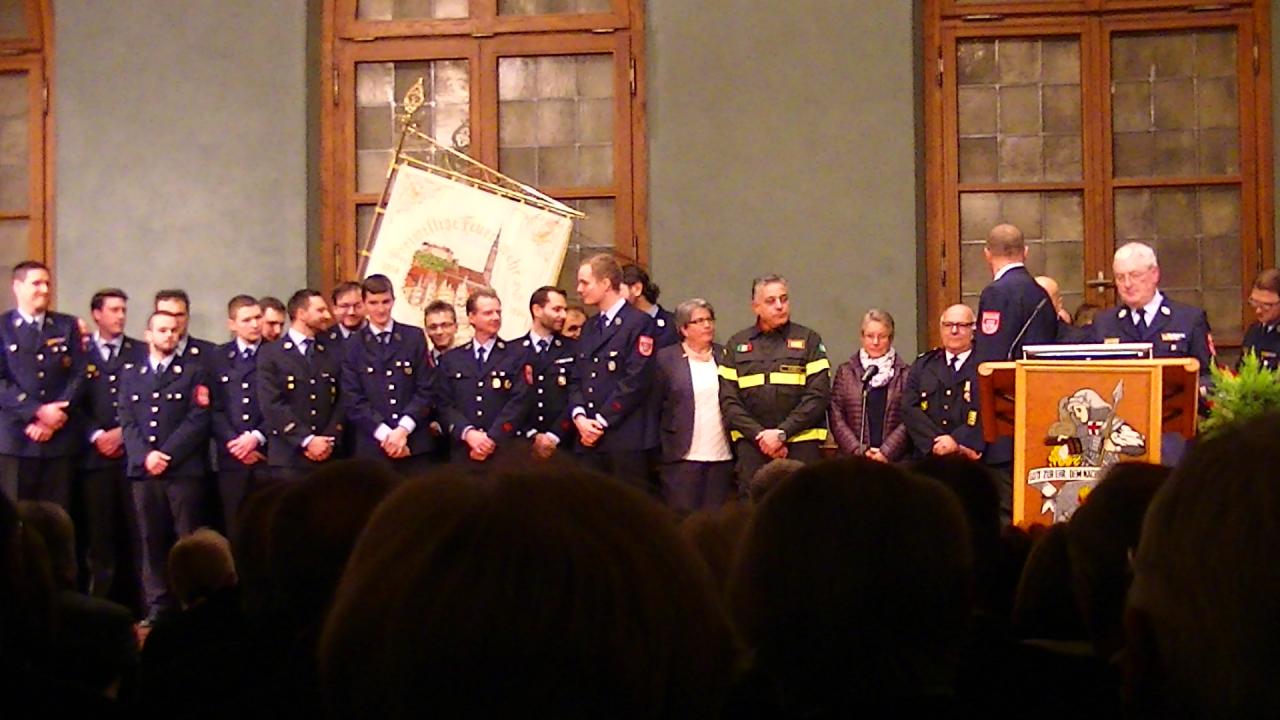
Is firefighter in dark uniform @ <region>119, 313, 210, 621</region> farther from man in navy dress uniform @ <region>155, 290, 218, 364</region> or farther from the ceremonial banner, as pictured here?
the ceremonial banner

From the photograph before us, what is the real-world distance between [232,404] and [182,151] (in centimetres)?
207

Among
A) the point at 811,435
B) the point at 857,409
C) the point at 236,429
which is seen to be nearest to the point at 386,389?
the point at 236,429

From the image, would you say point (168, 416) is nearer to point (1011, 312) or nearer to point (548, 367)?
point (548, 367)

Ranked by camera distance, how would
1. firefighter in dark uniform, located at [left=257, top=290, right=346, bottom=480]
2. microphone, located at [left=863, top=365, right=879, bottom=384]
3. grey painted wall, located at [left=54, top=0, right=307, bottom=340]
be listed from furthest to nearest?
grey painted wall, located at [left=54, top=0, right=307, bottom=340]
microphone, located at [left=863, top=365, right=879, bottom=384]
firefighter in dark uniform, located at [left=257, top=290, right=346, bottom=480]

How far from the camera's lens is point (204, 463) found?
7887mm

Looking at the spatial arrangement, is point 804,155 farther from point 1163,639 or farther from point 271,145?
point 1163,639

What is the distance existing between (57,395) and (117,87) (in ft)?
7.67

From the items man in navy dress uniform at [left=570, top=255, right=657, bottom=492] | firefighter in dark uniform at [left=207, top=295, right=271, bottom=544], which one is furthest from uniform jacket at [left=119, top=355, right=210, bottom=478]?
man in navy dress uniform at [left=570, top=255, right=657, bottom=492]

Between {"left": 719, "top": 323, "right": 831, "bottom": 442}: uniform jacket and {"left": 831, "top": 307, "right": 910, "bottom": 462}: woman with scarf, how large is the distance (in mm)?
155

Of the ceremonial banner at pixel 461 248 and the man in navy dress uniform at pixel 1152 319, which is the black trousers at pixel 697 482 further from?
the man in navy dress uniform at pixel 1152 319

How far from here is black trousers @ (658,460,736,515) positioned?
7.95 meters

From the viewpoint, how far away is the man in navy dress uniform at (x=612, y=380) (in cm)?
778

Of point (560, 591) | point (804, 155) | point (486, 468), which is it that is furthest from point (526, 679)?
point (804, 155)

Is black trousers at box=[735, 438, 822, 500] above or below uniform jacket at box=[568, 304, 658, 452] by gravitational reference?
below
